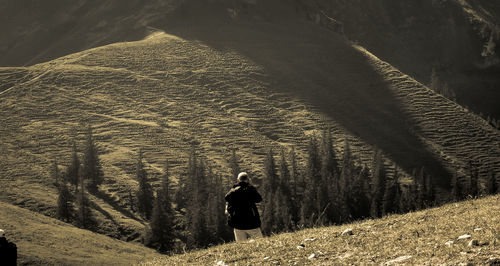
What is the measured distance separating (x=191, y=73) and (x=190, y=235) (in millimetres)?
104103

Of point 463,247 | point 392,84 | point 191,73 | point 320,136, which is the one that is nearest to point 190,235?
point 320,136

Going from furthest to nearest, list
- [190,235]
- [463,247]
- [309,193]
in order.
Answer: [309,193], [190,235], [463,247]

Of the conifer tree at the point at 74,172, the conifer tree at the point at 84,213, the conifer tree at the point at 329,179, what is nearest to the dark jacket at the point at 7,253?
the conifer tree at the point at 84,213

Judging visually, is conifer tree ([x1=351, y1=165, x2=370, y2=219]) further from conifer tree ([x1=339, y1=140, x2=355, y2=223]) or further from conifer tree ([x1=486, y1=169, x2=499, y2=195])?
conifer tree ([x1=486, y1=169, x2=499, y2=195])

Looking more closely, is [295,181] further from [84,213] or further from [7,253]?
[7,253]

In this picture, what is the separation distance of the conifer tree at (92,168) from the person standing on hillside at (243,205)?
90.9 m

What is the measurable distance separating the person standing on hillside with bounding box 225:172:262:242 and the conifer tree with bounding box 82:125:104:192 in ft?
298

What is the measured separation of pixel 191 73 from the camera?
7352 inches

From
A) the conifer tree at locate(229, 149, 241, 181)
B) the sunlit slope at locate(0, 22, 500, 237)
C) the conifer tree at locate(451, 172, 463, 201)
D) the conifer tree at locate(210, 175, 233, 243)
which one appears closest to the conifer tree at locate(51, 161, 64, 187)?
the sunlit slope at locate(0, 22, 500, 237)

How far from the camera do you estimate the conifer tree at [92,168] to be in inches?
4171

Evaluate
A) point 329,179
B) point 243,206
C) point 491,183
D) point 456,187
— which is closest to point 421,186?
point 456,187

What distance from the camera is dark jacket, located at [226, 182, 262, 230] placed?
17.9m

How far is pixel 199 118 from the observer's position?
155 m

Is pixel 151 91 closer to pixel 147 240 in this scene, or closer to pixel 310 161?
pixel 310 161
